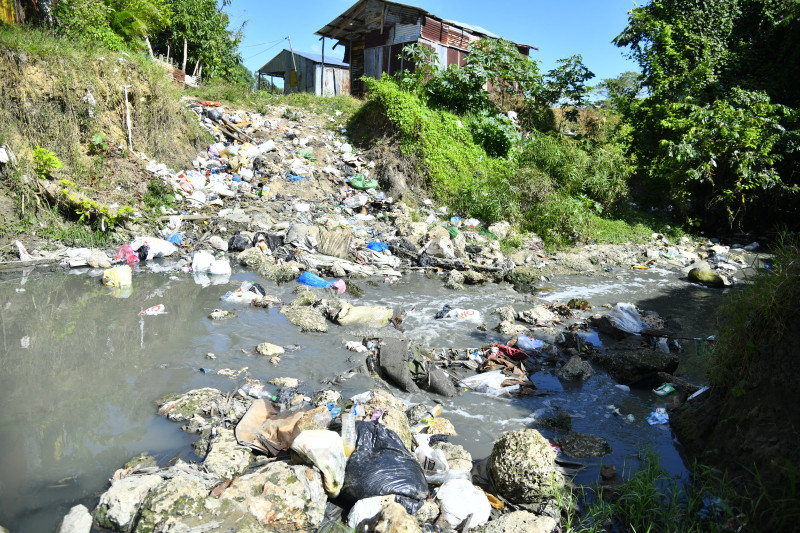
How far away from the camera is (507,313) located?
5777 mm

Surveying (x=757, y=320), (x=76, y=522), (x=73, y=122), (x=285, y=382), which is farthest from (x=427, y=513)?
(x=73, y=122)

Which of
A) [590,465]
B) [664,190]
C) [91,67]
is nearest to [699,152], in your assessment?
[664,190]

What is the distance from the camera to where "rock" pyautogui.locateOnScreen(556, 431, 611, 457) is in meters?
3.18

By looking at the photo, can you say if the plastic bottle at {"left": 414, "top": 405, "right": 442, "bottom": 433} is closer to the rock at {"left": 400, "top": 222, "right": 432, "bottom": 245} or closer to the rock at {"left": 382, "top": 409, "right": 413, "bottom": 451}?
the rock at {"left": 382, "top": 409, "right": 413, "bottom": 451}

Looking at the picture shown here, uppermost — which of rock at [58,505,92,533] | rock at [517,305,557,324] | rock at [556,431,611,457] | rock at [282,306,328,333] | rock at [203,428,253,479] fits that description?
rock at [282,306,328,333]

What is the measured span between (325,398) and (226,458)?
93cm

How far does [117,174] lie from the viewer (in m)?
8.32

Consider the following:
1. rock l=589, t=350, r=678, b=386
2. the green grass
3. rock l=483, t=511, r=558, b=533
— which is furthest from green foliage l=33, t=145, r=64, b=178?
the green grass

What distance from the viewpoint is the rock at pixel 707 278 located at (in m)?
8.30

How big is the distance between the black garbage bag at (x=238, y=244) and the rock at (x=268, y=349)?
3499mm

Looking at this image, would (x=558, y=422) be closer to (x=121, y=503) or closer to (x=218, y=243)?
(x=121, y=503)

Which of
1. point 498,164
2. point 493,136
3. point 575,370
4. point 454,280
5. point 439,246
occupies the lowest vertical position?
point 575,370

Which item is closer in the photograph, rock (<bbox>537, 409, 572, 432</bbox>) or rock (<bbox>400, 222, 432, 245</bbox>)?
rock (<bbox>537, 409, 572, 432</bbox>)

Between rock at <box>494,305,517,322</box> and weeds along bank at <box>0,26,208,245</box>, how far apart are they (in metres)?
6.33
